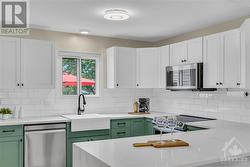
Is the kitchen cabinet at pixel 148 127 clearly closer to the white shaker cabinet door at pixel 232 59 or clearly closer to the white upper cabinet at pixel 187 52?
the white upper cabinet at pixel 187 52

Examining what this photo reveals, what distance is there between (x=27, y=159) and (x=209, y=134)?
2543mm

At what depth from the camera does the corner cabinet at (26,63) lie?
3714 millimetres

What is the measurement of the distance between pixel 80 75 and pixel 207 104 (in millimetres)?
2443

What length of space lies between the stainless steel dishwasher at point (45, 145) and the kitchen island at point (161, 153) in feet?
5.48

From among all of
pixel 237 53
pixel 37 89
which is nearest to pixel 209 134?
pixel 237 53

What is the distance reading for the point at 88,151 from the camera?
1.89 m

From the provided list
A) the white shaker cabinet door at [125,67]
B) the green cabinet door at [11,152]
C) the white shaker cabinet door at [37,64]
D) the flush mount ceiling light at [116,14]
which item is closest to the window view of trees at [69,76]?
the white shaker cabinet door at [37,64]

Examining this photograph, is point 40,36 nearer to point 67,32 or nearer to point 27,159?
point 67,32

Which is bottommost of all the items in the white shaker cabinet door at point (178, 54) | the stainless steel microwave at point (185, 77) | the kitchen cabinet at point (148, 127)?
the kitchen cabinet at point (148, 127)

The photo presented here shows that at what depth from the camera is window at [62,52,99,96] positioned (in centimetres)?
465

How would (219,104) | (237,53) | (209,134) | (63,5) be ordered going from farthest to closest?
(219,104) → (237,53) → (63,5) → (209,134)

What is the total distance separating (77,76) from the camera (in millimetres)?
4781

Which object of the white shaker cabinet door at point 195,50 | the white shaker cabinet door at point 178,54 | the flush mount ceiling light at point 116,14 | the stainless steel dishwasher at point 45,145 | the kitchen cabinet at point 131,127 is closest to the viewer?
the flush mount ceiling light at point 116,14

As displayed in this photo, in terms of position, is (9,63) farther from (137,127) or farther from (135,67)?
(137,127)
